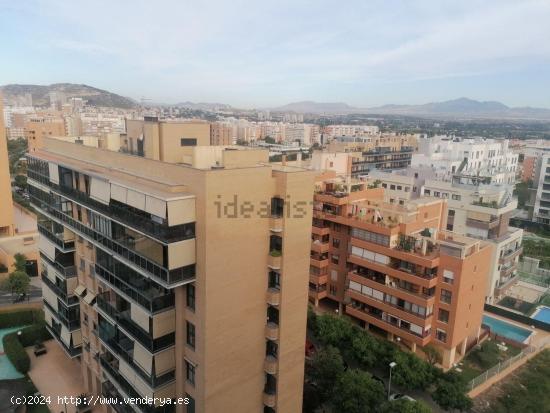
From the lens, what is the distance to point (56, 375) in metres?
25.5

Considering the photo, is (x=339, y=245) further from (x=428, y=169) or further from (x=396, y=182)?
(x=428, y=169)

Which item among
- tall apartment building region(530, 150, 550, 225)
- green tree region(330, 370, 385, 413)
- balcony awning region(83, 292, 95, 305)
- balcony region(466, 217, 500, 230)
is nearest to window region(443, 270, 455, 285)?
green tree region(330, 370, 385, 413)

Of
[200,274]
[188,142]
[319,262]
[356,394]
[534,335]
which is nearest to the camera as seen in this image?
[200,274]

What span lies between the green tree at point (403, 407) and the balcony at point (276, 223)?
11.0 metres

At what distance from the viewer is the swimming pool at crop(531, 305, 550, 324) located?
119ft

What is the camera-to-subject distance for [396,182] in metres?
50.8

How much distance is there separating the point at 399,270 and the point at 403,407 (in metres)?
11.2

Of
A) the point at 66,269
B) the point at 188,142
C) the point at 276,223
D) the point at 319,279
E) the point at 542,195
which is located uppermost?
the point at 188,142

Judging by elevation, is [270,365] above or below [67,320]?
above

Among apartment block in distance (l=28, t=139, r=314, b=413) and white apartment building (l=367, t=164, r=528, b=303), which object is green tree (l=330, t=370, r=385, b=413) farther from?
white apartment building (l=367, t=164, r=528, b=303)

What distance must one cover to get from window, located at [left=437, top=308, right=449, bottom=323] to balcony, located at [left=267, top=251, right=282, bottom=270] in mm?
16801

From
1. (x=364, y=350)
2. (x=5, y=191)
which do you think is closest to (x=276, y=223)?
(x=364, y=350)

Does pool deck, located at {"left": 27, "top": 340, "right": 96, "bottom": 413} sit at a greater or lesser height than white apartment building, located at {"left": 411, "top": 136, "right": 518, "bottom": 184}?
lesser

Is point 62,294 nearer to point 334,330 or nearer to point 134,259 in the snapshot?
point 134,259
